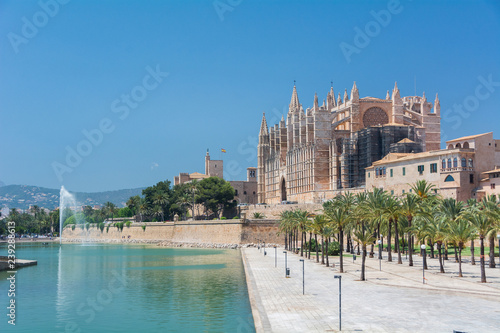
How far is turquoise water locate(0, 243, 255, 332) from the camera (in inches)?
816

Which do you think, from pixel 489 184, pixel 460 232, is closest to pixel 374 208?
pixel 460 232

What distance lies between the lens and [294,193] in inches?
3177

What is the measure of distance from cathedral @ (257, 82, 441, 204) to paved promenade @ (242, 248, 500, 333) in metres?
34.7

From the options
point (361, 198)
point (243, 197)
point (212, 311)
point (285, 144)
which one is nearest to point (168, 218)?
point (243, 197)

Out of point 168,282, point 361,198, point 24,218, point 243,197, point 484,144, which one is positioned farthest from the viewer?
point 24,218

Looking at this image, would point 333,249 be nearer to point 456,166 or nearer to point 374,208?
point 374,208

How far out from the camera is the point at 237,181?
104 m

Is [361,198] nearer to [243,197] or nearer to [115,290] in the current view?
[115,290]

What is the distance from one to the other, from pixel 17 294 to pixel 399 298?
63.7 ft

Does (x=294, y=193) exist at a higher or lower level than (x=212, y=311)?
higher

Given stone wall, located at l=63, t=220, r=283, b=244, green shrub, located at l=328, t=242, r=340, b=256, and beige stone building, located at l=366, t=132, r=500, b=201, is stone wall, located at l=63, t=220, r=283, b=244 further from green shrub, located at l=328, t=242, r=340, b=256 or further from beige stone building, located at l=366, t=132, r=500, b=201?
green shrub, located at l=328, t=242, r=340, b=256

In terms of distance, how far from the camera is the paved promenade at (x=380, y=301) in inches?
633

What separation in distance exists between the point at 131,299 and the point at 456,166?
30438mm

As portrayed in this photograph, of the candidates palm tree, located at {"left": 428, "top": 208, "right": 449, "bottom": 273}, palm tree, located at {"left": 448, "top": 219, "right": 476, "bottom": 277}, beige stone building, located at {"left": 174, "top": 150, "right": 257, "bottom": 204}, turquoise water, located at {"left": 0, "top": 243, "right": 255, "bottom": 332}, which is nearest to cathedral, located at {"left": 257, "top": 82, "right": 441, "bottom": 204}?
beige stone building, located at {"left": 174, "top": 150, "right": 257, "bottom": 204}
